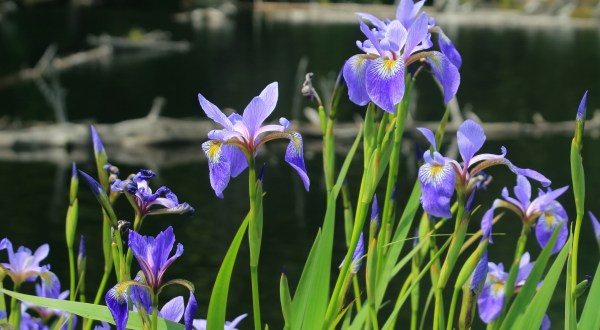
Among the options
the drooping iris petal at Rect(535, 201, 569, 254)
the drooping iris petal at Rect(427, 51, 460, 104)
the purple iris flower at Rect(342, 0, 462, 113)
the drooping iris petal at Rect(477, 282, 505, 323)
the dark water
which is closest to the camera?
Result: the purple iris flower at Rect(342, 0, 462, 113)

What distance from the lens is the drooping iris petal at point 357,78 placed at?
183 cm

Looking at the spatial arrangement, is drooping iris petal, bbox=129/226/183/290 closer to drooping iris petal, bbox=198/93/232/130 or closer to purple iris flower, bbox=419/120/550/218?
drooping iris petal, bbox=198/93/232/130

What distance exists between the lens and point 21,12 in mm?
51000

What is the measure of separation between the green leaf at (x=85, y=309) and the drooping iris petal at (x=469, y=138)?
1.94 feet

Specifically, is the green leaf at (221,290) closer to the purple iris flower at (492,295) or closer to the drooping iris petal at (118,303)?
the drooping iris petal at (118,303)

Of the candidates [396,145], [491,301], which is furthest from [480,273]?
[491,301]

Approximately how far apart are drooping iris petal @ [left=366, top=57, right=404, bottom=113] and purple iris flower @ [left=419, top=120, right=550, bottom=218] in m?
0.07

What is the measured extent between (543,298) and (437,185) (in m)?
0.30

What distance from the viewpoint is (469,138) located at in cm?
184

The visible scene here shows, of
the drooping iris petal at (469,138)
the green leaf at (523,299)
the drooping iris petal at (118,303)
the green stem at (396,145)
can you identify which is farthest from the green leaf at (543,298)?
the drooping iris petal at (118,303)

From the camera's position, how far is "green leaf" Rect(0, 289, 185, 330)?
160 centimetres

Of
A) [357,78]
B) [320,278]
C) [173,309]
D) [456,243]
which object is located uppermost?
[357,78]

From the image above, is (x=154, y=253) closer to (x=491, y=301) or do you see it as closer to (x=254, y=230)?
(x=254, y=230)

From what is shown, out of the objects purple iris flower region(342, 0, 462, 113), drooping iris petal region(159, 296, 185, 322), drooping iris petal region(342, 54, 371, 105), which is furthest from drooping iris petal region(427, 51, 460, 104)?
drooping iris petal region(159, 296, 185, 322)
